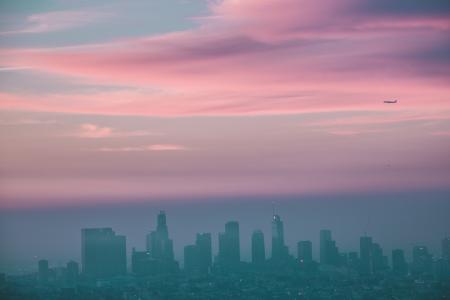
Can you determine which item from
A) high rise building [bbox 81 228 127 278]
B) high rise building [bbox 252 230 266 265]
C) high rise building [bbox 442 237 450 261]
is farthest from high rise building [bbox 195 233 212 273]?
high rise building [bbox 442 237 450 261]

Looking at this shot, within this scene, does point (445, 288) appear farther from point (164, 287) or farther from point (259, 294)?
point (164, 287)

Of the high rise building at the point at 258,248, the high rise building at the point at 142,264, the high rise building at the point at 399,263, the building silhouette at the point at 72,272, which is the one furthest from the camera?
the high rise building at the point at 258,248

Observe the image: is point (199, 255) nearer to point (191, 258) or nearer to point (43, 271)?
point (191, 258)

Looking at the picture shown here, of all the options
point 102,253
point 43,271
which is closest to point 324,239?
point 102,253

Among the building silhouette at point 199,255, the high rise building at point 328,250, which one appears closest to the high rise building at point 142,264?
the building silhouette at point 199,255

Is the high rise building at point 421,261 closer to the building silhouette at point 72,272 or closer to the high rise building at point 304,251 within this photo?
the high rise building at point 304,251

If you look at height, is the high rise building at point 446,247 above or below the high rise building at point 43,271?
above

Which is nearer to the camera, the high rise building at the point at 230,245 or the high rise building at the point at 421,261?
the high rise building at the point at 421,261

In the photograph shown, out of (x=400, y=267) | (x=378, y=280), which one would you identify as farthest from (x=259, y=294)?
(x=400, y=267)
